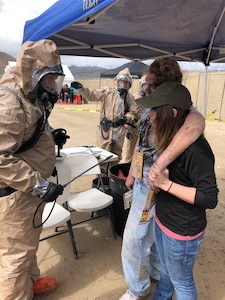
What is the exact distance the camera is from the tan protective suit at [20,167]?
5.23 ft

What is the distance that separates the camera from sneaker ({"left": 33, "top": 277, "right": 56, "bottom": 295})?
2309mm

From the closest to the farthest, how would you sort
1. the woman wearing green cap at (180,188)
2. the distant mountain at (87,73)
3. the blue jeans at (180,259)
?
1. the woman wearing green cap at (180,188)
2. the blue jeans at (180,259)
3. the distant mountain at (87,73)

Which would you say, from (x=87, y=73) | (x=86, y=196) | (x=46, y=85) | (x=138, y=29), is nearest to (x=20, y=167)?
(x=46, y=85)

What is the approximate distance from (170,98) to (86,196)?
6.41ft

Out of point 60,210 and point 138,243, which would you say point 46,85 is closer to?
point 138,243

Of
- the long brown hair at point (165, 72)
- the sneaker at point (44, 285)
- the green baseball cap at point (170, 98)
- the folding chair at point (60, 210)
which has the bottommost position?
the sneaker at point (44, 285)

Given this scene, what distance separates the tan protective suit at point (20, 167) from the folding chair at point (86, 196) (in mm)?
896

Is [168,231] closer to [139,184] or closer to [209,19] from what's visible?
[139,184]

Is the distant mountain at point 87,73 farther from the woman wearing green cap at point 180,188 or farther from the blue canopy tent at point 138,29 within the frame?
the woman wearing green cap at point 180,188

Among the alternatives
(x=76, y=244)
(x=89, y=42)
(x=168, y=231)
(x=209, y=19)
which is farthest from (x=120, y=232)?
(x=209, y=19)

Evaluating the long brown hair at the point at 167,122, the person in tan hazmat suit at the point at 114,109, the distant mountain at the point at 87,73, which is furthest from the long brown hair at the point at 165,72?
the distant mountain at the point at 87,73

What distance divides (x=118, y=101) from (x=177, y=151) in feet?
9.83

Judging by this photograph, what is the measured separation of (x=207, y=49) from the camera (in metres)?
3.98

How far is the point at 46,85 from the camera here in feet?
5.80
